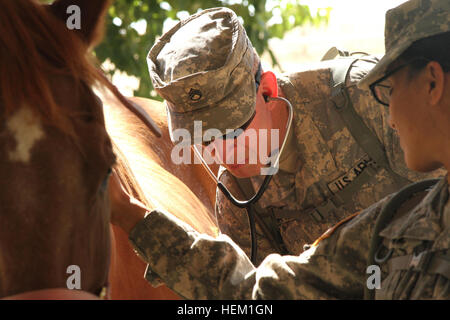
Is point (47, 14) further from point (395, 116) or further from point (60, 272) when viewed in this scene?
point (395, 116)

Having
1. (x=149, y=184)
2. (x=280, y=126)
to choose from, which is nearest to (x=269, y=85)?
(x=280, y=126)

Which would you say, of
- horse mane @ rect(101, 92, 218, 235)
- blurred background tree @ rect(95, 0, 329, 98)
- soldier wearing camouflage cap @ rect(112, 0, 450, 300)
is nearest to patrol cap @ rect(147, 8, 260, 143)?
horse mane @ rect(101, 92, 218, 235)

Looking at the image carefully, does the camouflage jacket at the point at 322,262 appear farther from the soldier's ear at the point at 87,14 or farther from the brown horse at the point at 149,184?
the soldier's ear at the point at 87,14

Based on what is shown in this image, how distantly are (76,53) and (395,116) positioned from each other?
2.32 feet

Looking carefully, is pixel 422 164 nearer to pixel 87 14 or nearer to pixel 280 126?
pixel 87 14

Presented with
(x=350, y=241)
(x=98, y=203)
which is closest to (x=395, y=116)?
(x=350, y=241)

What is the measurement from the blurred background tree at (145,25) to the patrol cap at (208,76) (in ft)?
7.40

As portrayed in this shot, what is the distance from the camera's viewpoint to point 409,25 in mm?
1548

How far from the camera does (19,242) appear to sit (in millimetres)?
1271

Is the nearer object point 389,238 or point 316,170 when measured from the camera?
point 389,238

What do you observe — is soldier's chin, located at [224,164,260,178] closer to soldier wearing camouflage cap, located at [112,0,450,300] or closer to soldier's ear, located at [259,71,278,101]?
soldier's ear, located at [259,71,278,101]

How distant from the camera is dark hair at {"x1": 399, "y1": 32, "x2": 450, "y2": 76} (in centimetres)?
148

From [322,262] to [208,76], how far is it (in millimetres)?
753

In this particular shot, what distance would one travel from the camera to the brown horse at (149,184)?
223 centimetres
